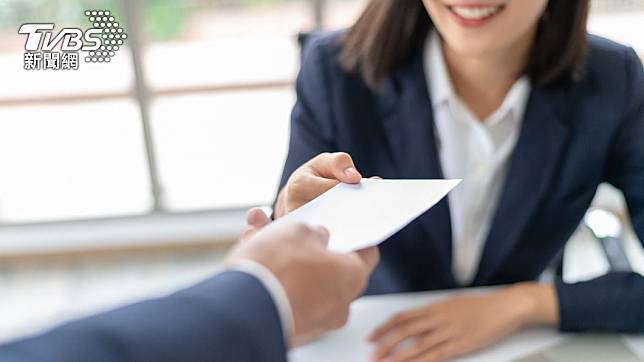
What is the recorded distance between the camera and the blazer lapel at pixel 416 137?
3.10 ft

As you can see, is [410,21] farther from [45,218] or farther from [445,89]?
[45,218]

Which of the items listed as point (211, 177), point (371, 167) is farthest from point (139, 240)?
point (371, 167)

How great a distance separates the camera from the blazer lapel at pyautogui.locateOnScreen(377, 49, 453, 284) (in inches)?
37.2

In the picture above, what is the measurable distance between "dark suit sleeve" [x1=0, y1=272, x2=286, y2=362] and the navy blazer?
489 millimetres

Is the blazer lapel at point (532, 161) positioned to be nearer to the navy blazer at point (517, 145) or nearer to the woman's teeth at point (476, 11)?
the navy blazer at point (517, 145)

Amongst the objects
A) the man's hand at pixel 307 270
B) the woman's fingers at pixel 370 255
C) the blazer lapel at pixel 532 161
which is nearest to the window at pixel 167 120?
the blazer lapel at pixel 532 161

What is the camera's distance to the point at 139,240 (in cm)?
199

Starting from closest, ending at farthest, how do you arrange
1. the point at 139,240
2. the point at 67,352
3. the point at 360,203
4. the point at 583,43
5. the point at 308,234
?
1. the point at 67,352
2. the point at 308,234
3. the point at 360,203
4. the point at 583,43
5. the point at 139,240

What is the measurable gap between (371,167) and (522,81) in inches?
9.0

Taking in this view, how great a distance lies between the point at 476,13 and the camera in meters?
0.88

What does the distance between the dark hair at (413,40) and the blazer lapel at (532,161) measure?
3 cm

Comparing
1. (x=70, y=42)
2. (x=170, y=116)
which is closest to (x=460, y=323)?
(x=70, y=42)

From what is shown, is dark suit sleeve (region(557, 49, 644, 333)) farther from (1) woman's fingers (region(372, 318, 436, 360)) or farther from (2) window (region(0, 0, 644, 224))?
(2) window (region(0, 0, 644, 224))

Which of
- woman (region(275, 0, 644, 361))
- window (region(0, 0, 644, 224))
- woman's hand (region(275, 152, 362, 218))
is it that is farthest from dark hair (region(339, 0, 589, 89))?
window (region(0, 0, 644, 224))
